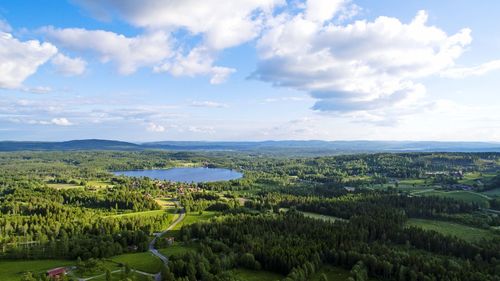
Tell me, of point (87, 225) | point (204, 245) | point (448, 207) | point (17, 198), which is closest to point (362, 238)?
point (204, 245)

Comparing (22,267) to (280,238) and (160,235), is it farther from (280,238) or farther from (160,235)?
(280,238)

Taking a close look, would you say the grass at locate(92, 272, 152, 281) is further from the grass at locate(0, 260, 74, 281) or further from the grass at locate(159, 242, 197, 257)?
the grass at locate(159, 242, 197, 257)

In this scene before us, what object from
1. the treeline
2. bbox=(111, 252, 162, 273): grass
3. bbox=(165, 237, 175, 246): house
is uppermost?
the treeline

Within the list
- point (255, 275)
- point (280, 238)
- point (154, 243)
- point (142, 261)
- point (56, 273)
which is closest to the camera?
point (56, 273)

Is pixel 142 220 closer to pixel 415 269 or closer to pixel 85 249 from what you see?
pixel 85 249

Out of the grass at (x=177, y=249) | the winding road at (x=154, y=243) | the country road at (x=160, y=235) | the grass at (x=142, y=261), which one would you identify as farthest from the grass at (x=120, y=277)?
the grass at (x=177, y=249)

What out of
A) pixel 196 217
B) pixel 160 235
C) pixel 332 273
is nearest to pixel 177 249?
pixel 160 235

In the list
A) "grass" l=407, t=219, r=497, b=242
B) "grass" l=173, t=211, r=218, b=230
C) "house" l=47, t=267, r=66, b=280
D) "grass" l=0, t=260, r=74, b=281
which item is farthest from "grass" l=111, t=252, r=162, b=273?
"grass" l=407, t=219, r=497, b=242
